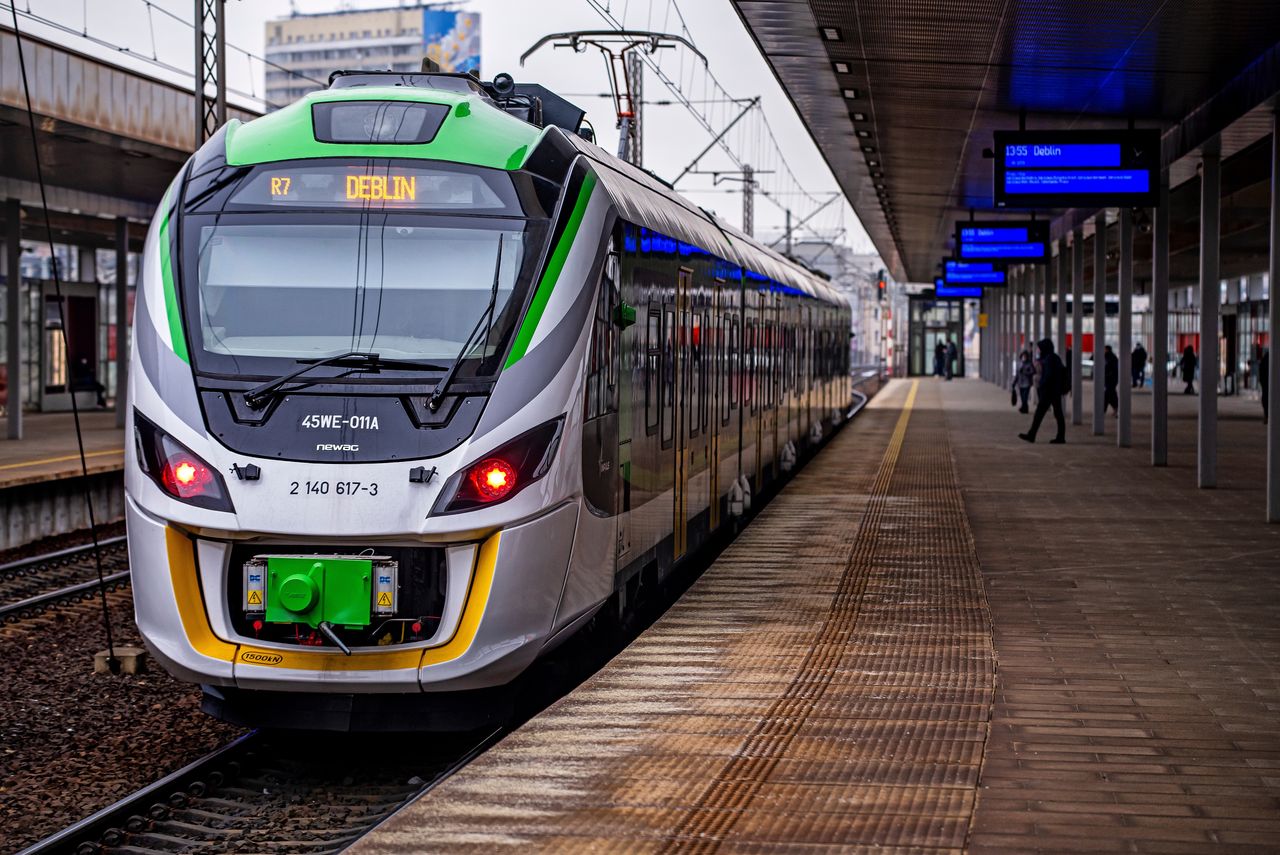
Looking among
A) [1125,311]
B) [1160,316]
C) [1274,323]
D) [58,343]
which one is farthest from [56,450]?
[1274,323]

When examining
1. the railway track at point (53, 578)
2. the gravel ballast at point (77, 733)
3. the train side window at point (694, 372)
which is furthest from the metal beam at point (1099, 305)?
the gravel ballast at point (77, 733)

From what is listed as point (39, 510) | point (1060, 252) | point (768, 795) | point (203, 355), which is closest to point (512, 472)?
point (203, 355)

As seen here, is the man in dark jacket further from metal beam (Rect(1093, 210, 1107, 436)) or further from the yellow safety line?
the yellow safety line

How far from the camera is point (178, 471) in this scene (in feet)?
22.6

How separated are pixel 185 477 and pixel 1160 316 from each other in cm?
1617

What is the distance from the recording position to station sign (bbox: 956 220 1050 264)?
81.7 ft

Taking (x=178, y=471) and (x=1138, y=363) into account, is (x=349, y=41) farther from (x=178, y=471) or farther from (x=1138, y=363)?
(x=178, y=471)

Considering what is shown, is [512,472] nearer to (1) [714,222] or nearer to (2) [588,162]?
(2) [588,162]

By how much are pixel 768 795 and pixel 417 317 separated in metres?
2.93

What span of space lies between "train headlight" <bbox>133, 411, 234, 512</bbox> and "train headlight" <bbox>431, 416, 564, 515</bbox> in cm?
97

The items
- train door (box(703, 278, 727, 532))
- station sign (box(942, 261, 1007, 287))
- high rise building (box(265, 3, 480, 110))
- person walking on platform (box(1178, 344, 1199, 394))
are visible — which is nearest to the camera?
train door (box(703, 278, 727, 532))

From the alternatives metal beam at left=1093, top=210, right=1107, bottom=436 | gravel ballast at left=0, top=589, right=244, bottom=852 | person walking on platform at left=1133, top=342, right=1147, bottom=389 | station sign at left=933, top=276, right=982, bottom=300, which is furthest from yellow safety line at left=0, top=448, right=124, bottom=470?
person walking on platform at left=1133, top=342, right=1147, bottom=389

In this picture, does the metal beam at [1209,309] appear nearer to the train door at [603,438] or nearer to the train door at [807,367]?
the train door at [807,367]

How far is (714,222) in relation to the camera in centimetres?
1420
